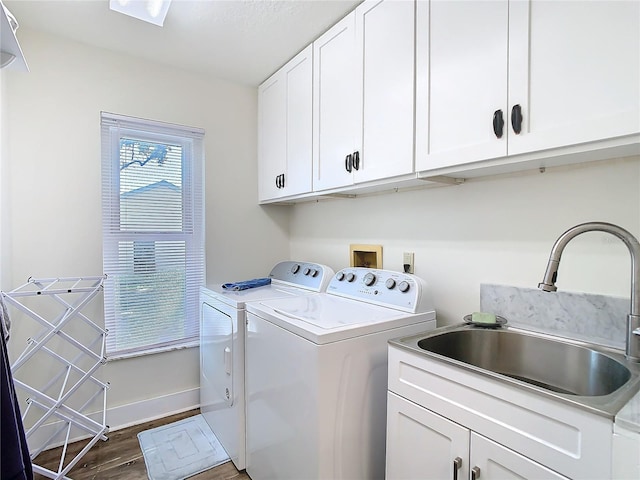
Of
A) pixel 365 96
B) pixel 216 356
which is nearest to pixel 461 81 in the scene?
pixel 365 96

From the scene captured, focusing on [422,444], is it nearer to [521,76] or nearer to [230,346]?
[230,346]

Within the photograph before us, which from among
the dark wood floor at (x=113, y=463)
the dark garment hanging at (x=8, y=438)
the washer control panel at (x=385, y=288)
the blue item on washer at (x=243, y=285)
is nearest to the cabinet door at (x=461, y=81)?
the washer control panel at (x=385, y=288)

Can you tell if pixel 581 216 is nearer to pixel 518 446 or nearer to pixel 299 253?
pixel 518 446

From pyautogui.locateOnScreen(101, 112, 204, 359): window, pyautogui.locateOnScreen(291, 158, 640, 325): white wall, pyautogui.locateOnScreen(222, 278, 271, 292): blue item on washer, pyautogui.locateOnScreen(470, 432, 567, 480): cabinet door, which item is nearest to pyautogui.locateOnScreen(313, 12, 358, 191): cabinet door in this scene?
pyautogui.locateOnScreen(291, 158, 640, 325): white wall

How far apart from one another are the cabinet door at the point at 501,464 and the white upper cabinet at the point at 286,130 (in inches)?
61.4

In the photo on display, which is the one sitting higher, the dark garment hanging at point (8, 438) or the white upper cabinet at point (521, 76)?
the white upper cabinet at point (521, 76)

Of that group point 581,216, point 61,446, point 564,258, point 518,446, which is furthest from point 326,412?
point 61,446

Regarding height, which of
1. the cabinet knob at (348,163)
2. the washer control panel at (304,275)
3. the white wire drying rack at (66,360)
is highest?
the cabinet knob at (348,163)

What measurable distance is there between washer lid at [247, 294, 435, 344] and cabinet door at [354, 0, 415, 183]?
65 centimetres

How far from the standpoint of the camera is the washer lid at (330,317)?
1309mm

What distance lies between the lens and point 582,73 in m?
0.97

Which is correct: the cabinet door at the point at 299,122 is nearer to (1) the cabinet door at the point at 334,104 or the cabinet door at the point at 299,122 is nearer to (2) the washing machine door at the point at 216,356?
(1) the cabinet door at the point at 334,104

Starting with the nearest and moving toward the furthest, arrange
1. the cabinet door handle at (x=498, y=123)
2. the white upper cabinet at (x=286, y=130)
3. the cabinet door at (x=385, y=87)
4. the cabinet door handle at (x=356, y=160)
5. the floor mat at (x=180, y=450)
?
1. the cabinet door handle at (x=498, y=123)
2. the cabinet door at (x=385, y=87)
3. the cabinet door handle at (x=356, y=160)
4. the floor mat at (x=180, y=450)
5. the white upper cabinet at (x=286, y=130)

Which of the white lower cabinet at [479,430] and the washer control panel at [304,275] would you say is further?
the washer control panel at [304,275]
